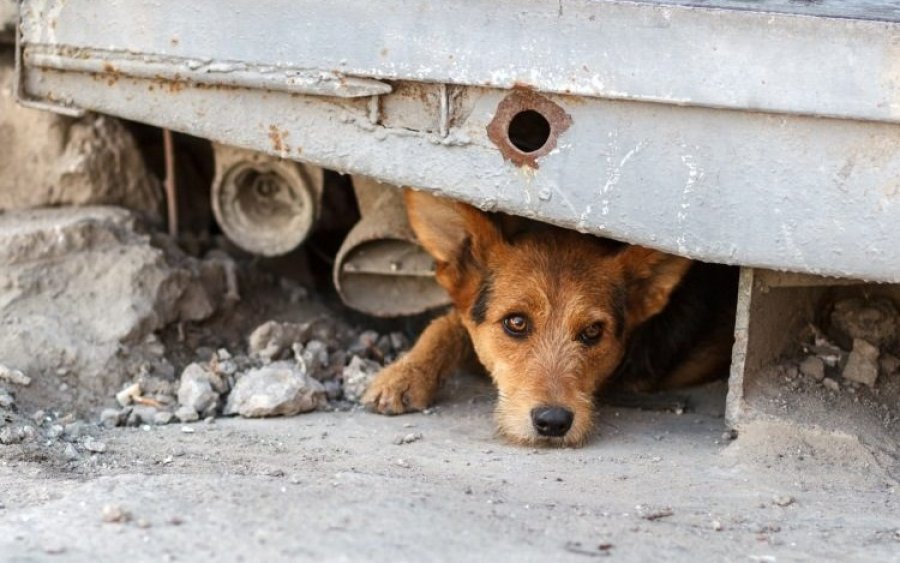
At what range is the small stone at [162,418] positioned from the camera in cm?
531

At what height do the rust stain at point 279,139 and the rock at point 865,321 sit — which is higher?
the rust stain at point 279,139

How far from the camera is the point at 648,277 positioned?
5.78 m

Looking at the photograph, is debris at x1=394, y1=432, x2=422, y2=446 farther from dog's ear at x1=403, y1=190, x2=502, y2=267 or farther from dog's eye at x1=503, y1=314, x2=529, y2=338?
dog's ear at x1=403, y1=190, x2=502, y2=267

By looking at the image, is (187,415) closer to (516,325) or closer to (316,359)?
(316,359)

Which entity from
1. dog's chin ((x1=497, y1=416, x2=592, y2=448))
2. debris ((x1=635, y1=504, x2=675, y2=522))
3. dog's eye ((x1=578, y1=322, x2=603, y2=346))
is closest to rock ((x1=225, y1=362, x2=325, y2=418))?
dog's chin ((x1=497, y1=416, x2=592, y2=448))

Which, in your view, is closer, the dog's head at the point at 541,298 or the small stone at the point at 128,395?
the dog's head at the point at 541,298

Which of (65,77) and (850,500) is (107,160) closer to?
(65,77)

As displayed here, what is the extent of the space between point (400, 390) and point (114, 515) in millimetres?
2058

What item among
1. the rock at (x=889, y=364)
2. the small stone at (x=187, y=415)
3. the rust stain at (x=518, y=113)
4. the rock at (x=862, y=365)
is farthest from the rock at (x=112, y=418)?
the rock at (x=889, y=364)

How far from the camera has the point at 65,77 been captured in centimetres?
561

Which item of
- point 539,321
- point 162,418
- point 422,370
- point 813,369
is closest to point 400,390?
point 422,370

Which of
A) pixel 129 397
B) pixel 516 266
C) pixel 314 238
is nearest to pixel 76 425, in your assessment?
pixel 129 397

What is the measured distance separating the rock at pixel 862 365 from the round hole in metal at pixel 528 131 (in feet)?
5.44

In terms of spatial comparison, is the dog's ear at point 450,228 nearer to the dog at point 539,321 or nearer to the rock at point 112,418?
the dog at point 539,321
